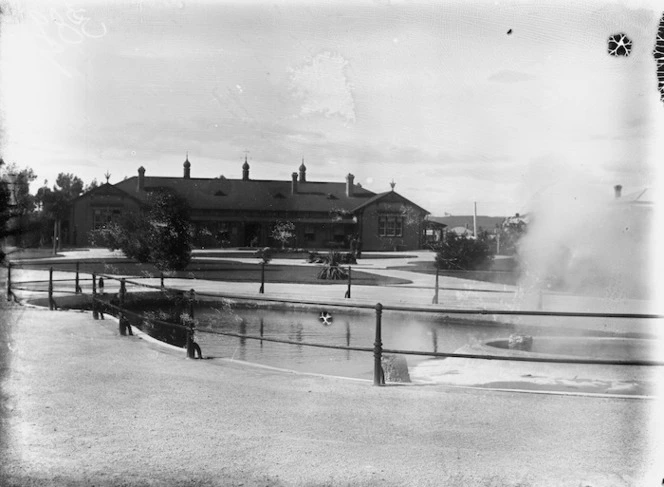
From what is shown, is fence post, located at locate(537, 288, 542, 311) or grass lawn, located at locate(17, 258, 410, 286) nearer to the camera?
grass lawn, located at locate(17, 258, 410, 286)

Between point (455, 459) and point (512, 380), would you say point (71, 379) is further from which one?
point (512, 380)

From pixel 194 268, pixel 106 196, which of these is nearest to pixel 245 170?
pixel 106 196

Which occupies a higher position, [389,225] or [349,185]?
[349,185]

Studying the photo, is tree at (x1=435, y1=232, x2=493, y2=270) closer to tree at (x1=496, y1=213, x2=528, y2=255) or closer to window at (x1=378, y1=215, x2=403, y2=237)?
tree at (x1=496, y1=213, x2=528, y2=255)

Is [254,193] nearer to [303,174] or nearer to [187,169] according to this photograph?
[303,174]

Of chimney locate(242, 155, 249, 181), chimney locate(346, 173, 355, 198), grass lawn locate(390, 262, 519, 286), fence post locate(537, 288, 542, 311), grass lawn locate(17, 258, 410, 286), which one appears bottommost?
fence post locate(537, 288, 542, 311)

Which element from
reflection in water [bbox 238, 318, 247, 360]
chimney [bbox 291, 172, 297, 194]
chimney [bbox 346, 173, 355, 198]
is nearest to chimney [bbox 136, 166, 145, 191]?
chimney [bbox 291, 172, 297, 194]

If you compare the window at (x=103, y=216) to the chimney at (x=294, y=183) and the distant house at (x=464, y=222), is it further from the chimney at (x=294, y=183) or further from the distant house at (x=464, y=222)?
the distant house at (x=464, y=222)
